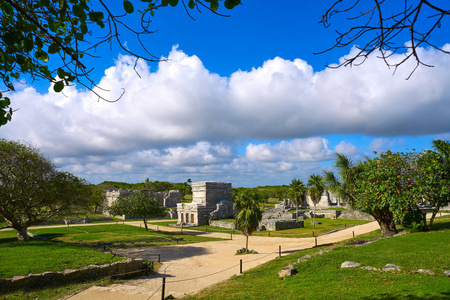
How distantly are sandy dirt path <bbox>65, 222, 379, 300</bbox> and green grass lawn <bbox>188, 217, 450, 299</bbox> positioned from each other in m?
1.67

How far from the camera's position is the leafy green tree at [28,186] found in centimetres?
1922

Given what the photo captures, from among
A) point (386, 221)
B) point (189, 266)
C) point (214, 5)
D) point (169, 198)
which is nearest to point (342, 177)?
point (386, 221)

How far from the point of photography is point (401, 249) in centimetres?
1313

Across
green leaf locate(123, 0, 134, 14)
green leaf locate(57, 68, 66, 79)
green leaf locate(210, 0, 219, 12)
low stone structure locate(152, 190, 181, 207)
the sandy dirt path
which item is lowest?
the sandy dirt path

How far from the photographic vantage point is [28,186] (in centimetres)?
1933

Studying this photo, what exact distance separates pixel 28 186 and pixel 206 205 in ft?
85.6

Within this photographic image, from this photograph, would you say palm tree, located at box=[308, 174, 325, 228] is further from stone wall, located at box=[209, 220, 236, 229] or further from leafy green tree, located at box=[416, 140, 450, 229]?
leafy green tree, located at box=[416, 140, 450, 229]

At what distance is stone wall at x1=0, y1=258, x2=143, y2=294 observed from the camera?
10.8 metres

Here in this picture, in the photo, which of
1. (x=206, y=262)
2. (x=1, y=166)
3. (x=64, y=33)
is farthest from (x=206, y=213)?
(x=64, y=33)

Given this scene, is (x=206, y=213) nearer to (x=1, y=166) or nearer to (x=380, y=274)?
(x=1, y=166)

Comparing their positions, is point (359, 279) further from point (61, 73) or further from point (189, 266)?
point (61, 73)

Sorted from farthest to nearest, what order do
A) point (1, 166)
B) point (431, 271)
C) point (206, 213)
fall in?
1. point (206, 213)
2. point (1, 166)
3. point (431, 271)

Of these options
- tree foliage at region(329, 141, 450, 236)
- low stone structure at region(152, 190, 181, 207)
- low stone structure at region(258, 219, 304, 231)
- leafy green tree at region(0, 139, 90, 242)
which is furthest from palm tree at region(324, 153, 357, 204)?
low stone structure at region(152, 190, 181, 207)

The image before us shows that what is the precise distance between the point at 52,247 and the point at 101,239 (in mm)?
8307
